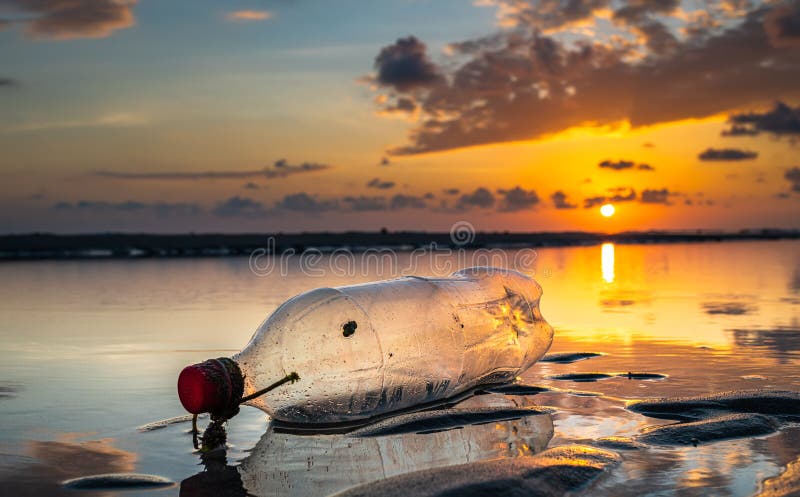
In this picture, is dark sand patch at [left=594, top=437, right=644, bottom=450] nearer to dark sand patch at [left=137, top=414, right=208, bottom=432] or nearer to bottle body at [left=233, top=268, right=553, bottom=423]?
bottle body at [left=233, top=268, right=553, bottom=423]

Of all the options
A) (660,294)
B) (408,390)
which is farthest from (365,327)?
(660,294)

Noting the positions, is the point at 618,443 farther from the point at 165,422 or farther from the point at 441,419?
the point at 165,422

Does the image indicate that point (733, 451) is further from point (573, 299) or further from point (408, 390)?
point (573, 299)

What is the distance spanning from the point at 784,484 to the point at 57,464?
10.4 feet

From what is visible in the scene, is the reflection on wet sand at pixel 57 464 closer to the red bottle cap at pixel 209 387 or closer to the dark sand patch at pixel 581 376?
the red bottle cap at pixel 209 387

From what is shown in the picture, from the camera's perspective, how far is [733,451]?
3.92 metres

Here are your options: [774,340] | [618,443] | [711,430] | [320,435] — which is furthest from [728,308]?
[320,435]

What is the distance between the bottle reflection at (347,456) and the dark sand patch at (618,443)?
267 millimetres

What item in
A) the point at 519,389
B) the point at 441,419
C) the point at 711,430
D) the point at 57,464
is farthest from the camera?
the point at 519,389

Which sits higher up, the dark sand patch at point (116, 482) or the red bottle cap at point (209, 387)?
the red bottle cap at point (209, 387)

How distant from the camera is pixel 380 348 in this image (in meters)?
5.05

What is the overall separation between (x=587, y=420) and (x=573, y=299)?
348 inches

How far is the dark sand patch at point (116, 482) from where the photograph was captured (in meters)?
3.55

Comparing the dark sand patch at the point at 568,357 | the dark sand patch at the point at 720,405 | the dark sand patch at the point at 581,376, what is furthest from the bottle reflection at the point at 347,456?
the dark sand patch at the point at 568,357
